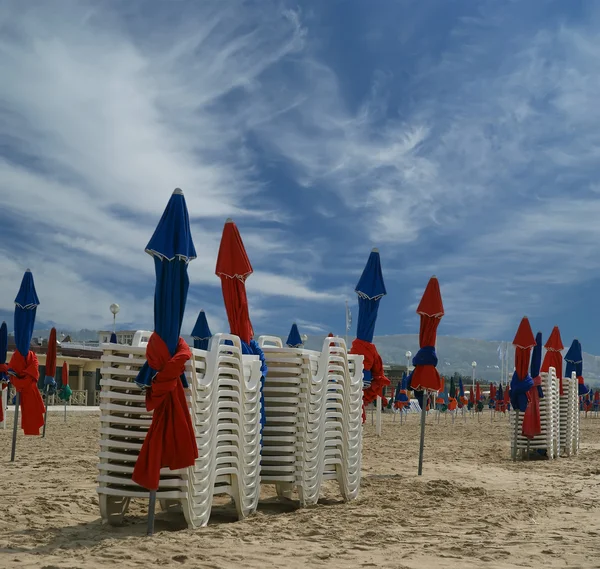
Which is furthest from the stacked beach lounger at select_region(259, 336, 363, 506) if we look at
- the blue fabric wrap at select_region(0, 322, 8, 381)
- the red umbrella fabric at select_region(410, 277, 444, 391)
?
the blue fabric wrap at select_region(0, 322, 8, 381)

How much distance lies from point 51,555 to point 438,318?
7.38 metres

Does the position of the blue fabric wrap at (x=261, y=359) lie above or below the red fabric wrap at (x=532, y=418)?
above

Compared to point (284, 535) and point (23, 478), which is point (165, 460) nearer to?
point (284, 535)

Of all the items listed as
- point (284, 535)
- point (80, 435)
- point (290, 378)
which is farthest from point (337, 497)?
point (80, 435)

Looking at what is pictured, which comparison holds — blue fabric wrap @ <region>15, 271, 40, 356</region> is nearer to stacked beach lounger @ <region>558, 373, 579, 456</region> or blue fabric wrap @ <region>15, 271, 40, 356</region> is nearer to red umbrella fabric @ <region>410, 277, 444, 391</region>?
red umbrella fabric @ <region>410, 277, 444, 391</region>

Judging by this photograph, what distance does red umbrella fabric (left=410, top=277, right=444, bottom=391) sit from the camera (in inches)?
424

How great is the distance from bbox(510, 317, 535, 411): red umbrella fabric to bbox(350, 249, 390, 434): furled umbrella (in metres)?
3.81

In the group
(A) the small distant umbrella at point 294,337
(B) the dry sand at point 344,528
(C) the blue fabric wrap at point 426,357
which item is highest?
(A) the small distant umbrella at point 294,337

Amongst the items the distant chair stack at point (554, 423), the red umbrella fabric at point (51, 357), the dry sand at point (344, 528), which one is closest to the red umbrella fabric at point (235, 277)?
the dry sand at point (344, 528)

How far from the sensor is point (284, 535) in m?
5.73

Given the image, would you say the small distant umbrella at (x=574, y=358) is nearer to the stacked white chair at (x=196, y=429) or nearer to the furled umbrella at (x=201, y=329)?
the furled umbrella at (x=201, y=329)

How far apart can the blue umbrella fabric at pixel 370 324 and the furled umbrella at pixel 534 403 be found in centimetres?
446

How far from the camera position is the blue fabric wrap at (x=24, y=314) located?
11.1 metres

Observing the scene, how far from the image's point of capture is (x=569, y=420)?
50.6 feet
